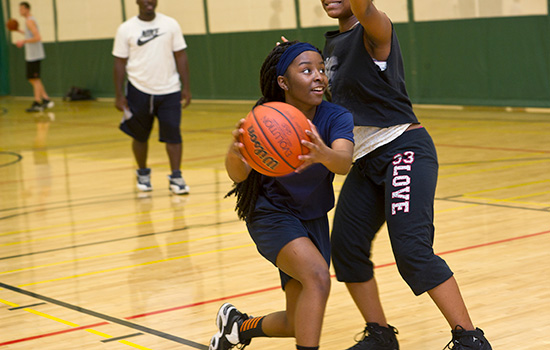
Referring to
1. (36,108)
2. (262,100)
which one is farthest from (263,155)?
(36,108)

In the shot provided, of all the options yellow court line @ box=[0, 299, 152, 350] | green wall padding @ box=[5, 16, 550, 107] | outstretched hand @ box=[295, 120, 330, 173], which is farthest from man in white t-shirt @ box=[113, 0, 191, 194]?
green wall padding @ box=[5, 16, 550, 107]

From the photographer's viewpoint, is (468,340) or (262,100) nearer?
(468,340)

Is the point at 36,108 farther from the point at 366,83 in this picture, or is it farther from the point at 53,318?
the point at 366,83

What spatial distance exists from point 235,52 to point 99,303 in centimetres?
1328

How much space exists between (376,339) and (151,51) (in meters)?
5.36

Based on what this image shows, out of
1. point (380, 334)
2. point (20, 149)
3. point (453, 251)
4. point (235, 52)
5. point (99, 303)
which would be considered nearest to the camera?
point (380, 334)

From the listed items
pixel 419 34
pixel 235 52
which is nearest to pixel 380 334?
pixel 419 34

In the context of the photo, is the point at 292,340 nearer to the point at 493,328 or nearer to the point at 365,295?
the point at 365,295

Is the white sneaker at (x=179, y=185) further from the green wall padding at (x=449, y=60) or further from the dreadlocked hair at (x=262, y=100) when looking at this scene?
the green wall padding at (x=449, y=60)

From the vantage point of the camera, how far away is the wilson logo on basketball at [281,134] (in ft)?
10.8

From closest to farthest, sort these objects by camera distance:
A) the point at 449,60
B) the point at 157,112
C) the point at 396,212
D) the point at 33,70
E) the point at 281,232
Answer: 1. the point at 281,232
2. the point at 396,212
3. the point at 157,112
4. the point at 449,60
5. the point at 33,70

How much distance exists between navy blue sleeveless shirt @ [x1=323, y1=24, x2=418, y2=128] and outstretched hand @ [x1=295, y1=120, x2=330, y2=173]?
1.80ft

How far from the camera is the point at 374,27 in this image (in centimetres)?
354

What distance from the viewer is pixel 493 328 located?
165 inches
